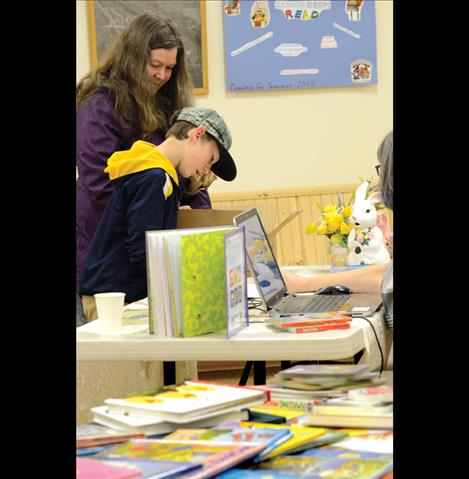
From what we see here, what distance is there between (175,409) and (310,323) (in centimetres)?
78

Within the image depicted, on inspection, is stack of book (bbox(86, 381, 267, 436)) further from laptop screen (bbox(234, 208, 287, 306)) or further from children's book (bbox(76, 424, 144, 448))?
laptop screen (bbox(234, 208, 287, 306))

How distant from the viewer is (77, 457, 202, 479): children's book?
3.61 ft

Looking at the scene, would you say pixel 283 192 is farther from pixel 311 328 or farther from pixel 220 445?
pixel 220 445

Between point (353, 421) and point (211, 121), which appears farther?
point (211, 121)

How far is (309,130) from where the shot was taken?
18.4 ft

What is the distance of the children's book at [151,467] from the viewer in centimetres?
110

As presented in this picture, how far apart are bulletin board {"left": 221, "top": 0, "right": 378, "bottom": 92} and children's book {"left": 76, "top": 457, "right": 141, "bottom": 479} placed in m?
4.59

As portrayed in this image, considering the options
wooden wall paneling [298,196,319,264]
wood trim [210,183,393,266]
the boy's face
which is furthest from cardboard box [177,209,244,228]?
wooden wall paneling [298,196,319,264]

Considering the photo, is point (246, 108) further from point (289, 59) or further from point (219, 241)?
point (219, 241)

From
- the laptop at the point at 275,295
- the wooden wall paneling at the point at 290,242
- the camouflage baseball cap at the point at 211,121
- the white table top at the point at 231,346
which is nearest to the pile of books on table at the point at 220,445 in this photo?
the white table top at the point at 231,346

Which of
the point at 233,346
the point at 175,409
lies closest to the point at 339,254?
the point at 233,346

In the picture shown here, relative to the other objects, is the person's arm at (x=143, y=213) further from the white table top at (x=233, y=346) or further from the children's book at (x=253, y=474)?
the children's book at (x=253, y=474)
